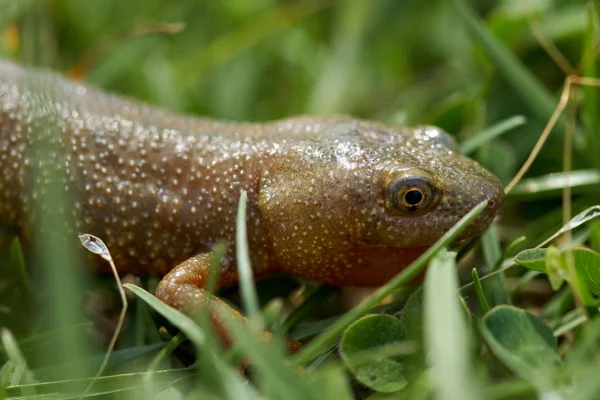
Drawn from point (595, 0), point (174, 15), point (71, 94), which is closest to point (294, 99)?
point (174, 15)

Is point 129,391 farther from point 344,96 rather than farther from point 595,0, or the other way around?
point 595,0

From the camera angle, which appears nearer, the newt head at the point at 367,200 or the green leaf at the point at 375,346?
the green leaf at the point at 375,346

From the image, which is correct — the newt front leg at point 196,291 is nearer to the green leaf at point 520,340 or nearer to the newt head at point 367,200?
the newt head at point 367,200

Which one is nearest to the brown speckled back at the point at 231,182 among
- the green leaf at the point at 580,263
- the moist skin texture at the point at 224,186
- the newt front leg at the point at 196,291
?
the moist skin texture at the point at 224,186

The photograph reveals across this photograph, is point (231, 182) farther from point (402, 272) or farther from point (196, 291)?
point (402, 272)

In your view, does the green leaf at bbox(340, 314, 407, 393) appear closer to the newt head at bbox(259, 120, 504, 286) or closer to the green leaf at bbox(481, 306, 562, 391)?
the green leaf at bbox(481, 306, 562, 391)

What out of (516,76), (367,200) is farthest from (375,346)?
(516,76)
